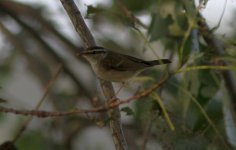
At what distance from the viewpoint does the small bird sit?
6.07 ft

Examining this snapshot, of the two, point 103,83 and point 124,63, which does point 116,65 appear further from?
point 103,83

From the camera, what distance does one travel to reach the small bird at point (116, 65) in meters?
1.85

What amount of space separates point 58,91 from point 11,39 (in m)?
0.53

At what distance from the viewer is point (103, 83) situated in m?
1.79

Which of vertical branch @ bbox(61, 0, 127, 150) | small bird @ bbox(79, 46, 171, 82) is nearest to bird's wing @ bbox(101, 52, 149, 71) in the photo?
small bird @ bbox(79, 46, 171, 82)

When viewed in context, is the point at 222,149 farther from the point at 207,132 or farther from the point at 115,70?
the point at 115,70

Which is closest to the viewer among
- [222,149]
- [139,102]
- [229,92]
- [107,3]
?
[222,149]

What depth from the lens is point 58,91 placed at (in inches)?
143

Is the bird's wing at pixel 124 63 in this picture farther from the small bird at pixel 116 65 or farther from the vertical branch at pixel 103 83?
the vertical branch at pixel 103 83

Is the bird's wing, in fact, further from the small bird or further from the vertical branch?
the vertical branch

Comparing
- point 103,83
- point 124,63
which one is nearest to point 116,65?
point 124,63

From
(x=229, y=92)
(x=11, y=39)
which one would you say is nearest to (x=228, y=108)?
(x=229, y=92)

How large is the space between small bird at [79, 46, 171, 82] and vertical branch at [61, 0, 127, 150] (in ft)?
0.22

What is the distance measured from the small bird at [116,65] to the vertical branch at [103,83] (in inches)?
2.7
